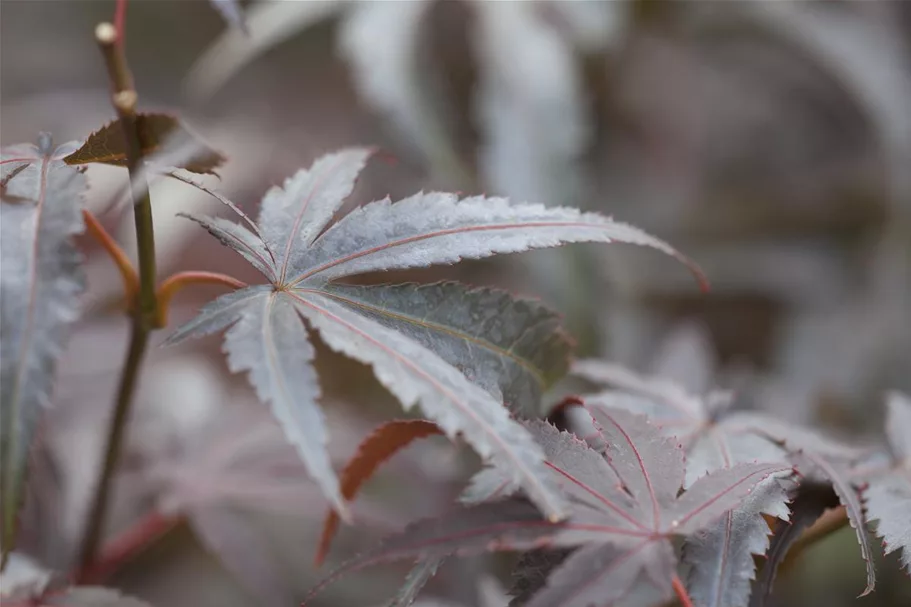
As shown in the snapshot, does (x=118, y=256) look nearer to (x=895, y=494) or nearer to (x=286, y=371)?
(x=286, y=371)

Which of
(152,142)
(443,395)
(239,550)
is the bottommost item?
(239,550)

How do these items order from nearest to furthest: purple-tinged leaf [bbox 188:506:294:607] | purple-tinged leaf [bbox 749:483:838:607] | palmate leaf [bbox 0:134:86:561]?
palmate leaf [bbox 0:134:86:561], purple-tinged leaf [bbox 749:483:838:607], purple-tinged leaf [bbox 188:506:294:607]

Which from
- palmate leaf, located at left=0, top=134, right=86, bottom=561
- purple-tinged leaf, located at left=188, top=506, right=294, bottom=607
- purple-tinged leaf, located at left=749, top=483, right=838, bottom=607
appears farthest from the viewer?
purple-tinged leaf, located at left=188, top=506, right=294, bottom=607

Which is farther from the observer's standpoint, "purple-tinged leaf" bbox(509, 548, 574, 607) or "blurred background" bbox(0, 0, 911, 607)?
"blurred background" bbox(0, 0, 911, 607)

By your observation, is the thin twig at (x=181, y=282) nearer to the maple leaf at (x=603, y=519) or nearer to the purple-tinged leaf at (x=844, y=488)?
the maple leaf at (x=603, y=519)

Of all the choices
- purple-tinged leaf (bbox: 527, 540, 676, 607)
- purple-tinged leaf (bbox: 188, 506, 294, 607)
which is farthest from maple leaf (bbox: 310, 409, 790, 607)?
purple-tinged leaf (bbox: 188, 506, 294, 607)

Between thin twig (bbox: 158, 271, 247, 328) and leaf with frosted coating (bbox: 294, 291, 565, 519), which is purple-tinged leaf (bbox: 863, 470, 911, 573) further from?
thin twig (bbox: 158, 271, 247, 328)

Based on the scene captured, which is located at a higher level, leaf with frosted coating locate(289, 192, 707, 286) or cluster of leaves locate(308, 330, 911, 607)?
leaf with frosted coating locate(289, 192, 707, 286)

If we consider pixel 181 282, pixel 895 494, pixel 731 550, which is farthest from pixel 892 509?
pixel 181 282
